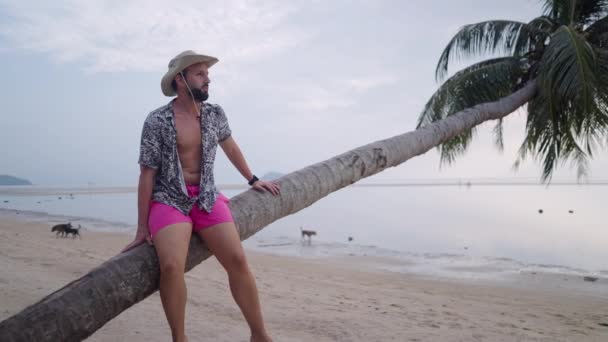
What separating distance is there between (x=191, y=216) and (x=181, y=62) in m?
0.95

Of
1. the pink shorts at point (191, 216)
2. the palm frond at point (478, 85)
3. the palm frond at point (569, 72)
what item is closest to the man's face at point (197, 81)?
the pink shorts at point (191, 216)

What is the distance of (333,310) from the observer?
5402 mm

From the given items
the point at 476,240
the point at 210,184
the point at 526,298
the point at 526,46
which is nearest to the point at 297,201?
the point at 210,184

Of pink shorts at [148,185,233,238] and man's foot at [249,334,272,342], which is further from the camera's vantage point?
man's foot at [249,334,272,342]

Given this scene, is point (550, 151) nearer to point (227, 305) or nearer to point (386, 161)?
point (386, 161)

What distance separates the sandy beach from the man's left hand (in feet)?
5.91

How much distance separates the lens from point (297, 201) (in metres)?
3.10

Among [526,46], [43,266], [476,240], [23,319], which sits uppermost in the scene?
[526,46]

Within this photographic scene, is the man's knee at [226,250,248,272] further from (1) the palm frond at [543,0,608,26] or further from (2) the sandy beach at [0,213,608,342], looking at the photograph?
(1) the palm frond at [543,0,608,26]

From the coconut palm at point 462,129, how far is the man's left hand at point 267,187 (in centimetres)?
4

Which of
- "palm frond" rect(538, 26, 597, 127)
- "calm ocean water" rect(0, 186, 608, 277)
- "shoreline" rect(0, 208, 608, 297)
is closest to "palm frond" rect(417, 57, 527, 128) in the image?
"palm frond" rect(538, 26, 597, 127)

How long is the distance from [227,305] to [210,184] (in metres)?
2.98

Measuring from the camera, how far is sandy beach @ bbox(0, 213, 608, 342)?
4.29 meters

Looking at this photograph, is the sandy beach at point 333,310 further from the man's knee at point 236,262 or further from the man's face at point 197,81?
the man's face at point 197,81
